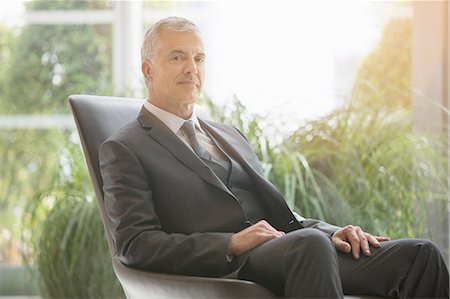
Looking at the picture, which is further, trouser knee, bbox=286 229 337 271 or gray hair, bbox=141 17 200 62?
gray hair, bbox=141 17 200 62

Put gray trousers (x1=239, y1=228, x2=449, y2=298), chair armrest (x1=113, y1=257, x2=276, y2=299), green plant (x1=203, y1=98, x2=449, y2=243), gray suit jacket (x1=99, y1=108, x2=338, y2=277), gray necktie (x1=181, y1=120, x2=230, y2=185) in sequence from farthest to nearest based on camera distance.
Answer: green plant (x1=203, y1=98, x2=449, y2=243) → gray necktie (x1=181, y1=120, x2=230, y2=185) → gray suit jacket (x1=99, y1=108, x2=338, y2=277) → chair armrest (x1=113, y1=257, x2=276, y2=299) → gray trousers (x1=239, y1=228, x2=449, y2=298)

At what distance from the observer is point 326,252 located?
1938 millimetres

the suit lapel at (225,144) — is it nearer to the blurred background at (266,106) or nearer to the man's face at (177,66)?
the man's face at (177,66)

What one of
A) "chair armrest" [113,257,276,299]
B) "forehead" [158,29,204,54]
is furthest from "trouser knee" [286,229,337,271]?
"forehead" [158,29,204,54]

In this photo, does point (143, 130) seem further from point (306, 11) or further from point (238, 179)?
point (306, 11)

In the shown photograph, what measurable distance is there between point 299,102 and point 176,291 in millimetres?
1934

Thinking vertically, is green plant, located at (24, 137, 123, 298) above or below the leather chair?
below

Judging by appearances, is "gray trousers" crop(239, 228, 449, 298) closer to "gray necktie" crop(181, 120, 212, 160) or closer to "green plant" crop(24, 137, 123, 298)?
"gray necktie" crop(181, 120, 212, 160)

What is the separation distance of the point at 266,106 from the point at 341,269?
180 cm

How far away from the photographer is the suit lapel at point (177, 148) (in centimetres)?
232

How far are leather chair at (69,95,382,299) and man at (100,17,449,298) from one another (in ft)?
0.14

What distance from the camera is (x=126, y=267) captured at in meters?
2.24

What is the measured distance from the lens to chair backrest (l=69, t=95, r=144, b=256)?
2.43 m

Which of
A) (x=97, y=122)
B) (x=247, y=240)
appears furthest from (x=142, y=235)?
(x=97, y=122)
